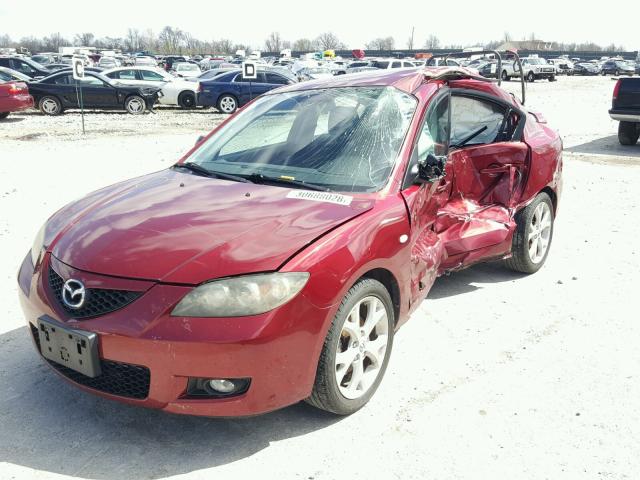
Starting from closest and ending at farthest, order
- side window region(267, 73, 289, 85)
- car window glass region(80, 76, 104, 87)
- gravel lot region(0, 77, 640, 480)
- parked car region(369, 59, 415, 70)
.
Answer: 1. gravel lot region(0, 77, 640, 480)
2. car window glass region(80, 76, 104, 87)
3. side window region(267, 73, 289, 85)
4. parked car region(369, 59, 415, 70)

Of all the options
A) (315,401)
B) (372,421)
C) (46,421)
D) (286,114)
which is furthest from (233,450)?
(286,114)

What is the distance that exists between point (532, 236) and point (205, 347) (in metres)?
3.57

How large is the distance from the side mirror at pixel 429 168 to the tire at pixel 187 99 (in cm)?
1871

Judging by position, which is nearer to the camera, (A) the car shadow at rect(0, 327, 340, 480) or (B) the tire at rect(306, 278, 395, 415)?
(A) the car shadow at rect(0, 327, 340, 480)

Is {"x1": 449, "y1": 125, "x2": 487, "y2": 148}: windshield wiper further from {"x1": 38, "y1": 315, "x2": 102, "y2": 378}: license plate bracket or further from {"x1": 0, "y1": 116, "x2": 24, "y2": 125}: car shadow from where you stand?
{"x1": 0, "y1": 116, "x2": 24, "y2": 125}: car shadow

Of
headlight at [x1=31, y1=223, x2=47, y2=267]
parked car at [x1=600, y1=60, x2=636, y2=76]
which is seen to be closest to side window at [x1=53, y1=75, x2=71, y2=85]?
headlight at [x1=31, y1=223, x2=47, y2=267]

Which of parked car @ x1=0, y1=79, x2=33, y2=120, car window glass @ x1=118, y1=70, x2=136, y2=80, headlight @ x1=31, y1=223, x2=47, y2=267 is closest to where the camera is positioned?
headlight @ x1=31, y1=223, x2=47, y2=267

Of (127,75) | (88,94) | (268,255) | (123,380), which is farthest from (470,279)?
(127,75)

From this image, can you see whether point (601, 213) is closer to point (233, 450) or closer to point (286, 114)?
point (286, 114)

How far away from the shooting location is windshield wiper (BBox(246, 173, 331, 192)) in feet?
11.3

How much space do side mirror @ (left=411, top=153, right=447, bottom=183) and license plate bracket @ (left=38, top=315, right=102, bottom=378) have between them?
2.02m

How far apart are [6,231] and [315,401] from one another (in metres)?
4.78

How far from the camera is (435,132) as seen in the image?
13.5ft

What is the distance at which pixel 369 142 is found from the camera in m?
3.73
